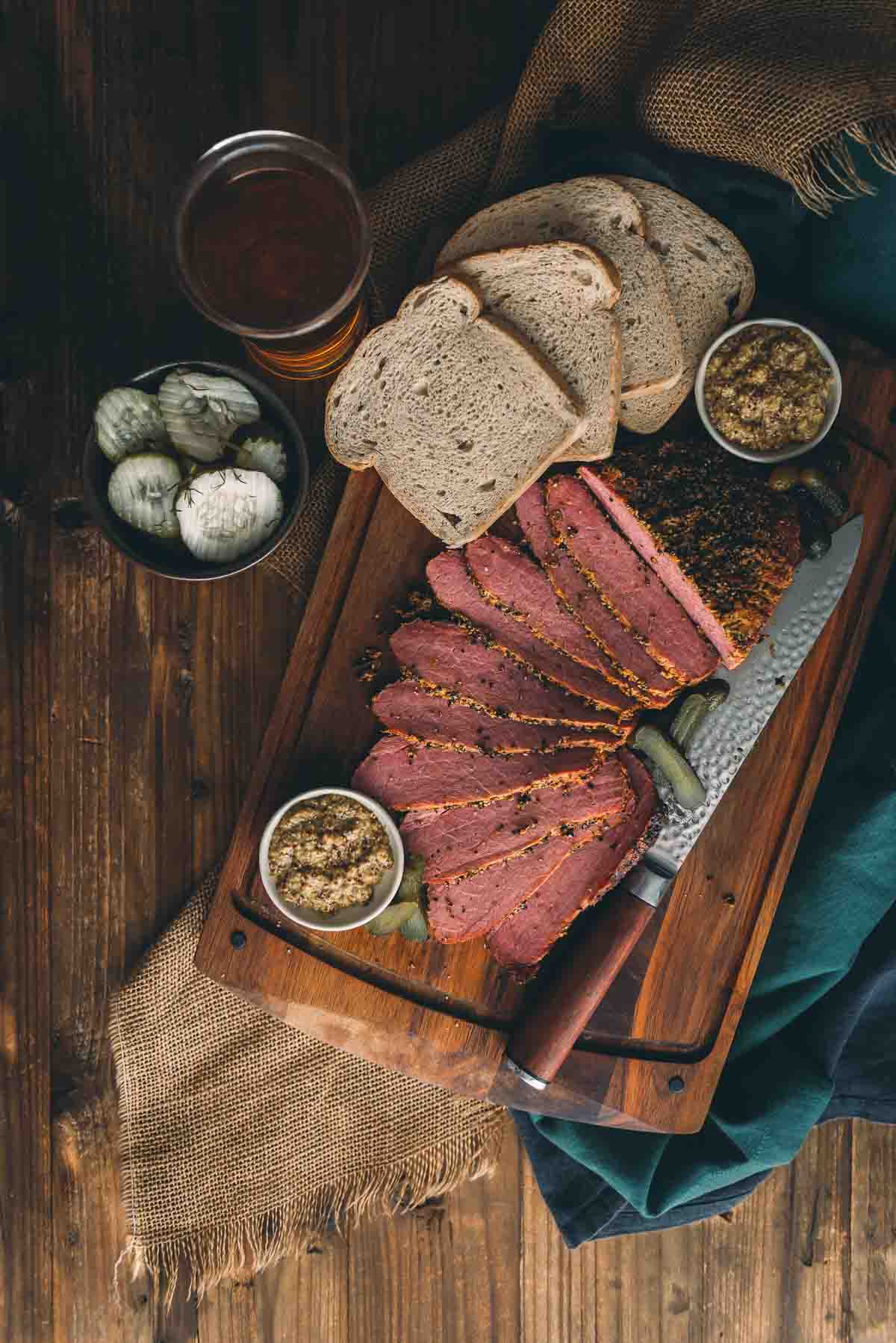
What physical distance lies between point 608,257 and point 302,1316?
3006mm

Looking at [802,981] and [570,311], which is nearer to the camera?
[570,311]

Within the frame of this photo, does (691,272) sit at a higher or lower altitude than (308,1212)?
higher

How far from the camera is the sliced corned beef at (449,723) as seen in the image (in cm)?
265

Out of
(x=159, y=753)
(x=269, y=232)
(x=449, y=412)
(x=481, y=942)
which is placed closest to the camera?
(x=269, y=232)

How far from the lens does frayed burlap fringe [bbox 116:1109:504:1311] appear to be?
9.66 ft

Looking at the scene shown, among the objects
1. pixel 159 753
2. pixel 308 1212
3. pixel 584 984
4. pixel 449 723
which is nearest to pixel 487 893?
pixel 584 984

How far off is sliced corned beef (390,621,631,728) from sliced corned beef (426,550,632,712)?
1.3 inches

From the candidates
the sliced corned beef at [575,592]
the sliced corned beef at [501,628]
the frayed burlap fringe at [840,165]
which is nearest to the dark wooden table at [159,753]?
the sliced corned beef at [501,628]

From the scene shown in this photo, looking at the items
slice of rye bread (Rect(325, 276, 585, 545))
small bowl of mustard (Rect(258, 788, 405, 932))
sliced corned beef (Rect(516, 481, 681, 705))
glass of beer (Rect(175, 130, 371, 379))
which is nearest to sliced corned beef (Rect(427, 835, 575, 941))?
small bowl of mustard (Rect(258, 788, 405, 932))

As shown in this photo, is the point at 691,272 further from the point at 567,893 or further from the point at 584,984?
the point at 584,984

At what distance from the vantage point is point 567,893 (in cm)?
269

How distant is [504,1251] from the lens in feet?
10.0

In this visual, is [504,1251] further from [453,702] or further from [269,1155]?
[453,702]

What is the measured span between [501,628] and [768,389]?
86cm
